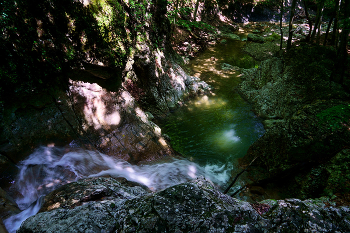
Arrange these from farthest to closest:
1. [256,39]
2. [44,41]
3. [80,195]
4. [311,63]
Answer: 1. [256,39]
2. [311,63]
3. [44,41]
4. [80,195]

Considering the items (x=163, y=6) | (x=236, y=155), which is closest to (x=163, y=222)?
(x=236, y=155)

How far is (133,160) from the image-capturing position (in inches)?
231

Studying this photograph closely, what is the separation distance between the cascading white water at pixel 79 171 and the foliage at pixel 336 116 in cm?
315

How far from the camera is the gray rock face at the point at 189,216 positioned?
1884 mm

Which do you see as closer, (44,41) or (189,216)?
(189,216)

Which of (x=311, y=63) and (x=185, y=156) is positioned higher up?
(x=311, y=63)

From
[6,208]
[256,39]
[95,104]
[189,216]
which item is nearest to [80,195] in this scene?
[6,208]

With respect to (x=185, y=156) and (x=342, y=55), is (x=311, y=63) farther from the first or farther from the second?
(x=185, y=156)

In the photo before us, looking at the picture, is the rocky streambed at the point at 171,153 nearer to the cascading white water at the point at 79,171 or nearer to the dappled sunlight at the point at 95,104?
the dappled sunlight at the point at 95,104

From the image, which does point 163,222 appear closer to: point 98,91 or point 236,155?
point 98,91

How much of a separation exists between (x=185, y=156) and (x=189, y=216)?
504cm

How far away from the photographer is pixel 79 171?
183 inches

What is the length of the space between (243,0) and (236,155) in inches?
1334

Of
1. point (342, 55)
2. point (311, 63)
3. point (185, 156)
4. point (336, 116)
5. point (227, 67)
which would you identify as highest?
point (227, 67)
